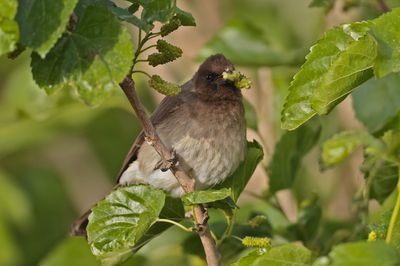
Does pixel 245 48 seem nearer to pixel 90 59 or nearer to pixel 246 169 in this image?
pixel 246 169

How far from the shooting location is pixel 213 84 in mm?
3650

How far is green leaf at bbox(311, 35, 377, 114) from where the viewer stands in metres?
2.04

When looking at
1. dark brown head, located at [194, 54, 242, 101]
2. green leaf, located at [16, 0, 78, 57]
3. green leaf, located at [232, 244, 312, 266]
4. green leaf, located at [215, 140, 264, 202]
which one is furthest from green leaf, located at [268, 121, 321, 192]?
green leaf, located at [16, 0, 78, 57]

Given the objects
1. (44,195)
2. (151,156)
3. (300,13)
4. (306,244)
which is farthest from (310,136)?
(44,195)

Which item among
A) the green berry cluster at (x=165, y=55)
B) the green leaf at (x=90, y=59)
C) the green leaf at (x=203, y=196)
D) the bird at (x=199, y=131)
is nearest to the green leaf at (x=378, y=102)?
the bird at (x=199, y=131)

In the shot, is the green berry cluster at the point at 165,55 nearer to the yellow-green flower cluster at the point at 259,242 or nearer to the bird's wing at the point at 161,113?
the yellow-green flower cluster at the point at 259,242

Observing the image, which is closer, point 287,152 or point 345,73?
point 345,73

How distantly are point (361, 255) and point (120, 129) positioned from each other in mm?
3937

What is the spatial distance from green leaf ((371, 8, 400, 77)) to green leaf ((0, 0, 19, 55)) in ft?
2.30

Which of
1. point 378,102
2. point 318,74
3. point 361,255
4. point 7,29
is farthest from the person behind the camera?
point 378,102

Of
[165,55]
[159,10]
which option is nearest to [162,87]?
[165,55]

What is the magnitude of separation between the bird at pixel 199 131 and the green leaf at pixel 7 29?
1.47 meters

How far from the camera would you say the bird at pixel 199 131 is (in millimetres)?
3402

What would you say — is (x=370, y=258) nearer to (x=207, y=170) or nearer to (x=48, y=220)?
(x=207, y=170)
